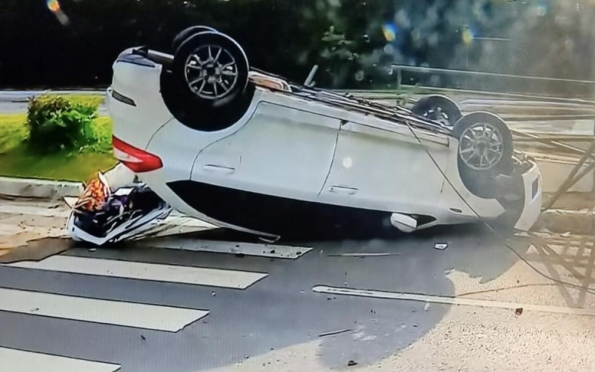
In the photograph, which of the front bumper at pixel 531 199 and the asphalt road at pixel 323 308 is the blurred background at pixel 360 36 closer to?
the front bumper at pixel 531 199

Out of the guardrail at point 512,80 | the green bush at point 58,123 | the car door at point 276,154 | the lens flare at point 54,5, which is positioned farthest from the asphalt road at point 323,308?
the lens flare at point 54,5

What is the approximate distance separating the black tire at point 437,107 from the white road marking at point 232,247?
65 cm

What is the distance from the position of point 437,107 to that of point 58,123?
4.49ft

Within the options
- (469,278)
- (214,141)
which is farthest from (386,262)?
(214,141)

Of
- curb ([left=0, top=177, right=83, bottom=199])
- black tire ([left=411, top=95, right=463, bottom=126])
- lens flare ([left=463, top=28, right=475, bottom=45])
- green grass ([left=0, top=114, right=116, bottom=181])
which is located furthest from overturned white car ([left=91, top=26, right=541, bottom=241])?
curb ([left=0, top=177, right=83, bottom=199])

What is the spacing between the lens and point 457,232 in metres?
2.86

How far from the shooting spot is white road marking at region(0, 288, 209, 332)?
2.38m

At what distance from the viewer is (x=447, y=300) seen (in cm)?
246

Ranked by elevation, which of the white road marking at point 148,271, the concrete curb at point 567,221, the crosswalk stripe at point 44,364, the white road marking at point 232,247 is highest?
the concrete curb at point 567,221

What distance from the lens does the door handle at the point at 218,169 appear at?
284 centimetres

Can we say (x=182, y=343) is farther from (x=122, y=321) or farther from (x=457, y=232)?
(x=457, y=232)

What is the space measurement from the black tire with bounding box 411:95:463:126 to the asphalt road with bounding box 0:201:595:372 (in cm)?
43

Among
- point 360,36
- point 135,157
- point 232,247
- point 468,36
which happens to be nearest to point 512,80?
point 468,36

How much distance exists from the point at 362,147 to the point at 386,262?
0.42 metres
